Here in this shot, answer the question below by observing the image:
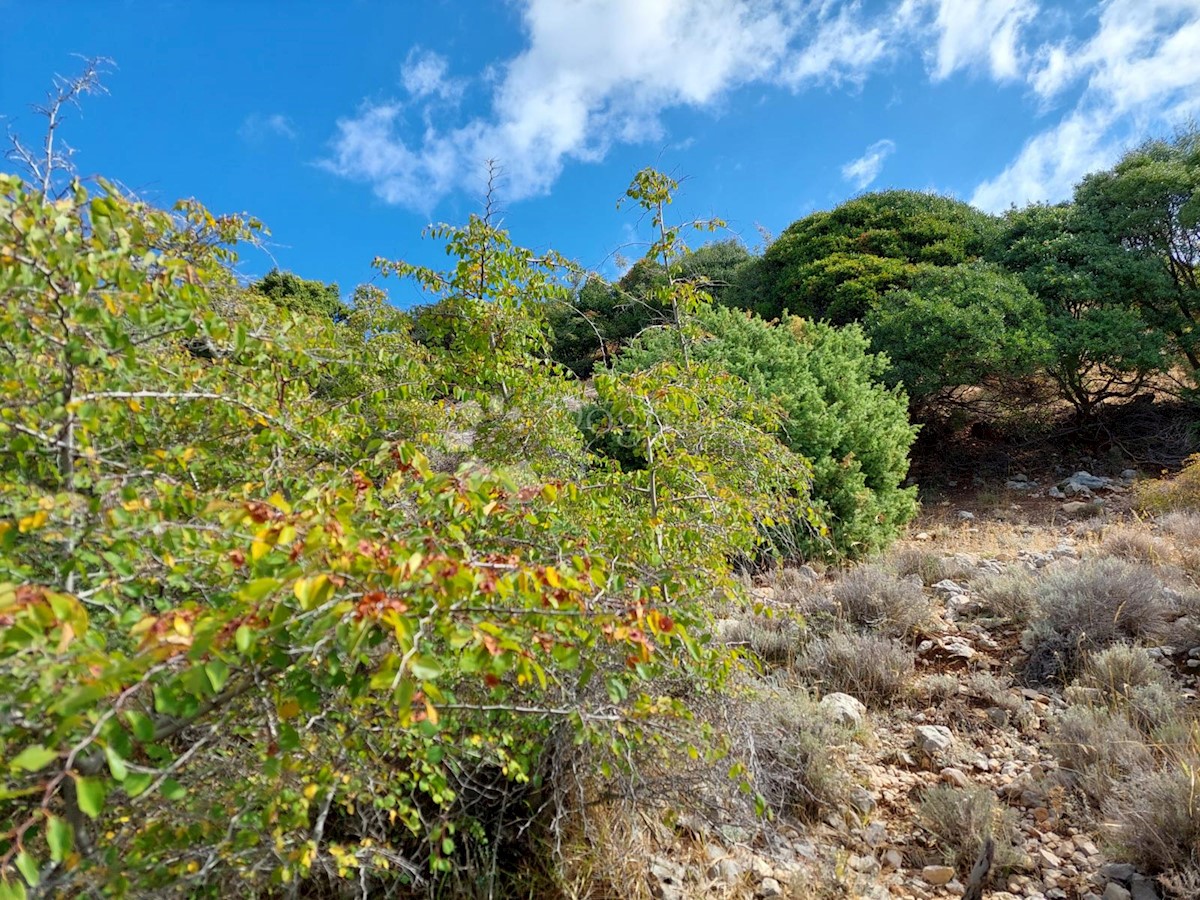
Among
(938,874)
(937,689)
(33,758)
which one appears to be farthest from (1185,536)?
(33,758)

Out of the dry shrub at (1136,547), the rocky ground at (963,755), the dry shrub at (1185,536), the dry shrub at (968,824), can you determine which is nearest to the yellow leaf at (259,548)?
the rocky ground at (963,755)

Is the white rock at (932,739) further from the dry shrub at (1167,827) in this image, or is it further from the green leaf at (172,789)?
the green leaf at (172,789)

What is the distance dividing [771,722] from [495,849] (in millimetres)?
1470

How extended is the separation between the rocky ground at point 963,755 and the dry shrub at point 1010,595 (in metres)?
0.01

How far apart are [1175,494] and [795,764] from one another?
6.48 meters

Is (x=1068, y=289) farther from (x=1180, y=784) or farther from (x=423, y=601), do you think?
(x=423, y=601)

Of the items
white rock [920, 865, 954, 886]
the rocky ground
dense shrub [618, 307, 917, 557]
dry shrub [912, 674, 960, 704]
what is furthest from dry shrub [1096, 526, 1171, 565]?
white rock [920, 865, 954, 886]

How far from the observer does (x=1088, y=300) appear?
31.2 ft

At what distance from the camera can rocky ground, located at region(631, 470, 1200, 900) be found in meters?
2.36

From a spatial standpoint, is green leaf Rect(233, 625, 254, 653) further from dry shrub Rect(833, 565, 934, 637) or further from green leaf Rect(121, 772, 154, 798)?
dry shrub Rect(833, 565, 934, 637)

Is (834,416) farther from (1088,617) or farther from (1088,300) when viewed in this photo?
(1088,300)

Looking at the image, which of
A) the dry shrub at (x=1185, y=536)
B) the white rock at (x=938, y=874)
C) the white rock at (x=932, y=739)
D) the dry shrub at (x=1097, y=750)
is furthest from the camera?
the dry shrub at (x=1185, y=536)

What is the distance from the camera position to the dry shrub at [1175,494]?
6.38 m

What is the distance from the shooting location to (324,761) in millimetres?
1670
